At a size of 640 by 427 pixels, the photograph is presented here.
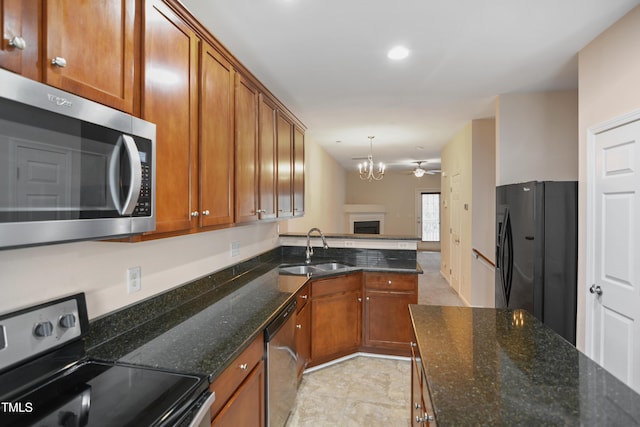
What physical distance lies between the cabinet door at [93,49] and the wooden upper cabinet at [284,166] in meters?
1.81

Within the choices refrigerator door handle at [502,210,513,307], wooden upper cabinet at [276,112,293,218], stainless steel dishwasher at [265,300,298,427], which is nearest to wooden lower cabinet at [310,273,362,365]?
stainless steel dishwasher at [265,300,298,427]

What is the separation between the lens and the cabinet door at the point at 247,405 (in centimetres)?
132

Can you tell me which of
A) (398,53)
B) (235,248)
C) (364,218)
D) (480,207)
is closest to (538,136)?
(480,207)

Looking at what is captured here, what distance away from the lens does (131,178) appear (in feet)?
3.49

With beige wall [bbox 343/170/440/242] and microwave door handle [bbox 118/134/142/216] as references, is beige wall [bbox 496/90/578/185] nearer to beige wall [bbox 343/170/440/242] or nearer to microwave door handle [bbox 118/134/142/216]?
microwave door handle [bbox 118/134/142/216]

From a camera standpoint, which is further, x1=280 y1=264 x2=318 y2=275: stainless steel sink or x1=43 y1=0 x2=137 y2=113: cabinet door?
x1=280 y1=264 x2=318 y2=275: stainless steel sink

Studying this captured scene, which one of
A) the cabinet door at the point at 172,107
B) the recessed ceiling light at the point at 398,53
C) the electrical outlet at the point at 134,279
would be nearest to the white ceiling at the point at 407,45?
the recessed ceiling light at the point at 398,53

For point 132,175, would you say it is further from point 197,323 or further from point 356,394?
point 356,394

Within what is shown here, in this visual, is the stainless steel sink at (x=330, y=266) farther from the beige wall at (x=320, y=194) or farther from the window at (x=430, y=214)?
the window at (x=430, y=214)

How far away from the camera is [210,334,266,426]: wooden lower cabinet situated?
1276 millimetres

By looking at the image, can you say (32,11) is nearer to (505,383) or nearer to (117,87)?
(117,87)

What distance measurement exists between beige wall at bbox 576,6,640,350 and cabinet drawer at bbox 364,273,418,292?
1.27 m

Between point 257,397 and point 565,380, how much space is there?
1317 millimetres

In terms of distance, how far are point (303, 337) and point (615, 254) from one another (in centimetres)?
223
